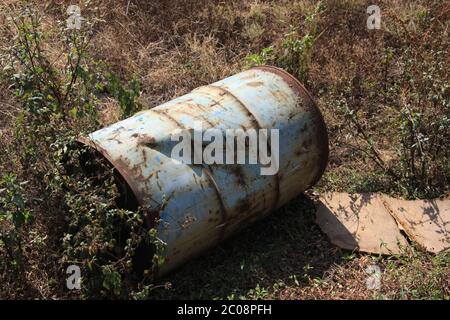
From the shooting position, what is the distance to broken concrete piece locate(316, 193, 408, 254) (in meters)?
3.92

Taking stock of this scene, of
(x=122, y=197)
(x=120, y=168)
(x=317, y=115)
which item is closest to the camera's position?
(x=120, y=168)

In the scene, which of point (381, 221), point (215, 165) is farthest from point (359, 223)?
point (215, 165)

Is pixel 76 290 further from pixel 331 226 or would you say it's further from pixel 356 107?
pixel 356 107

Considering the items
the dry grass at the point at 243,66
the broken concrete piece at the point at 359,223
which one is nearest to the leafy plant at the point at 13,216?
the dry grass at the point at 243,66

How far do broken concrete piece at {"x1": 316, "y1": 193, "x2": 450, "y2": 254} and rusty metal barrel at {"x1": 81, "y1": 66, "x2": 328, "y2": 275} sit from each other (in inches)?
14.6

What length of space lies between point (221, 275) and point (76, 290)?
0.85 meters

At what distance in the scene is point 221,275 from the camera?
142 inches

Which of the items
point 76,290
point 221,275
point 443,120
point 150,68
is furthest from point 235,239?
point 150,68

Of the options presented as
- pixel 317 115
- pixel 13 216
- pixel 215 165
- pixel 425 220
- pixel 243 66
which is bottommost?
pixel 425 220

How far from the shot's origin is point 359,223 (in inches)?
161

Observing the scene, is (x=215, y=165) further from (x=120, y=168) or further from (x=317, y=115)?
(x=317, y=115)

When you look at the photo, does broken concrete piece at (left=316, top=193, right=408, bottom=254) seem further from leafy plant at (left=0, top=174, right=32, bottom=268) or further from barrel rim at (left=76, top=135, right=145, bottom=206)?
leafy plant at (left=0, top=174, right=32, bottom=268)

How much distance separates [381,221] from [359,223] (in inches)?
6.0

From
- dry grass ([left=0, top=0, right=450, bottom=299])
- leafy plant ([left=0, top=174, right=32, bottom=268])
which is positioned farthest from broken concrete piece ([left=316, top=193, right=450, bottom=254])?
leafy plant ([left=0, top=174, right=32, bottom=268])
